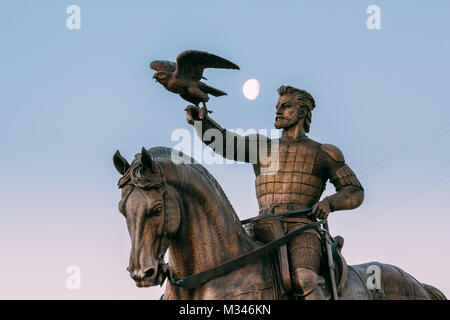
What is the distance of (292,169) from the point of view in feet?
35.0

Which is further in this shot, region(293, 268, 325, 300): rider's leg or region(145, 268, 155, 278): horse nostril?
region(293, 268, 325, 300): rider's leg

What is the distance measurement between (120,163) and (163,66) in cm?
184

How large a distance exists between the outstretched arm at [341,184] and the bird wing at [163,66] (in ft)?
7.85

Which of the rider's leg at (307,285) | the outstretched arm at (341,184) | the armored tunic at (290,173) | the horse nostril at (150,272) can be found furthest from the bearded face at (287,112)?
the horse nostril at (150,272)

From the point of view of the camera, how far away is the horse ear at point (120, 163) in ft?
29.2

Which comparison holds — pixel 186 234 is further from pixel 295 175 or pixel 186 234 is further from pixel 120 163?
pixel 295 175

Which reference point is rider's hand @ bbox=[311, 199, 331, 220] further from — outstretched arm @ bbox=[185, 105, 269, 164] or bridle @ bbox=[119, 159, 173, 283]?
bridle @ bbox=[119, 159, 173, 283]

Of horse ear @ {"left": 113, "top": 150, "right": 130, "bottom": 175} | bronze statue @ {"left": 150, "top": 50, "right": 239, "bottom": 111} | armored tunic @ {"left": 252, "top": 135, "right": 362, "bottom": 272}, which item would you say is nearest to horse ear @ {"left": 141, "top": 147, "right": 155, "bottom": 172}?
horse ear @ {"left": 113, "top": 150, "right": 130, "bottom": 175}

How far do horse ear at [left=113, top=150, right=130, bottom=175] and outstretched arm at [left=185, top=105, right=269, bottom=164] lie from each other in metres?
1.58

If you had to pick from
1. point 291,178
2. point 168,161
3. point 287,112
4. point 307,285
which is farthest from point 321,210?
point 168,161

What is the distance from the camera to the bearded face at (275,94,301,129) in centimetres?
1102
